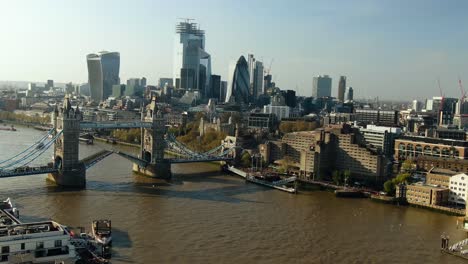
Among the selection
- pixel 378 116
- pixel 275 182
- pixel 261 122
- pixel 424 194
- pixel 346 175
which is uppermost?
pixel 378 116

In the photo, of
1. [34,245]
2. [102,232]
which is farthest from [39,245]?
[102,232]

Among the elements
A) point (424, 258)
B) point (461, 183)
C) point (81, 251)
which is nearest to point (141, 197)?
point (81, 251)

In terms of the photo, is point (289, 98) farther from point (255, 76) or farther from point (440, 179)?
point (440, 179)

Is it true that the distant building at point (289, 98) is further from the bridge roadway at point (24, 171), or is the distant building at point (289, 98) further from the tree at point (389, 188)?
the bridge roadway at point (24, 171)

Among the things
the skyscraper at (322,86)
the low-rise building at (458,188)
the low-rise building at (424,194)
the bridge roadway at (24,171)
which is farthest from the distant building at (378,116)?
the skyscraper at (322,86)

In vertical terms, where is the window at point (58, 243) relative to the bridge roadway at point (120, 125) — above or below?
below

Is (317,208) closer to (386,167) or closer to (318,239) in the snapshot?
(318,239)

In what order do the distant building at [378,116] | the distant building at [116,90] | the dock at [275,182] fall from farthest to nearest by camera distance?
the distant building at [116,90] → the distant building at [378,116] → the dock at [275,182]
